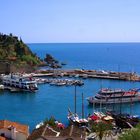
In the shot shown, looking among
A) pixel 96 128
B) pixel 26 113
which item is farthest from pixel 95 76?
pixel 96 128

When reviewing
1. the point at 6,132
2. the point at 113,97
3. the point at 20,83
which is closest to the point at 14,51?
the point at 20,83

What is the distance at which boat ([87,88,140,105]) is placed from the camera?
53.3 metres

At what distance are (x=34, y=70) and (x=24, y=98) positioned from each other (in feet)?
101

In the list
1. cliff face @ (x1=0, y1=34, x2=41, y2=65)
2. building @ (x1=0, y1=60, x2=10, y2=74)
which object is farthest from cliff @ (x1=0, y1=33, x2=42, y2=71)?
building @ (x1=0, y1=60, x2=10, y2=74)

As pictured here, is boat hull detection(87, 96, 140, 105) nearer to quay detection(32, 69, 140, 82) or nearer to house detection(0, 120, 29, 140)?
quay detection(32, 69, 140, 82)

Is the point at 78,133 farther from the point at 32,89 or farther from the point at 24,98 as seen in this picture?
the point at 32,89

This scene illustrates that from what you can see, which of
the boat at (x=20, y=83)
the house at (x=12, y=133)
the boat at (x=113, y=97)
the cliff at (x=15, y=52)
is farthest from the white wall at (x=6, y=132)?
the cliff at (x=15, y=52)

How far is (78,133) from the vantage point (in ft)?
79.0

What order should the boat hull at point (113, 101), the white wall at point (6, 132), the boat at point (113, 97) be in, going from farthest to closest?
1. the boat at point (113, 97)
2. the boat hull at point (113, 101)
3. the white wall at point (6, 132)

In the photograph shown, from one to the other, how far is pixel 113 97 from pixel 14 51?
160ft

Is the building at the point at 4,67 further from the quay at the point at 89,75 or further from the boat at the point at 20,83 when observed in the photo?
the boat at the point at 20,83

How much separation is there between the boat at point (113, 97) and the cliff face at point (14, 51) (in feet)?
127

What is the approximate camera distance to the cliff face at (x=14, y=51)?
93188 mm

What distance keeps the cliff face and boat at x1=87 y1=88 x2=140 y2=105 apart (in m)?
38.6
